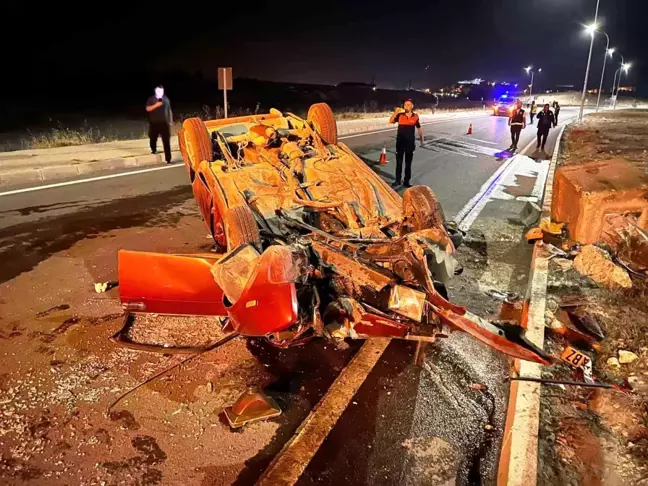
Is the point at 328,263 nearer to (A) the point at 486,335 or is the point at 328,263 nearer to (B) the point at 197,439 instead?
(A) the point at 486,335

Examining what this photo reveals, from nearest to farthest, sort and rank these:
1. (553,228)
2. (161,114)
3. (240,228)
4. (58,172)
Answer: (240,228) < (553,228) < (58,172) < (161,114)

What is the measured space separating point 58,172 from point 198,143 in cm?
615

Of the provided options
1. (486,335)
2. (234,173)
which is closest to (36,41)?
(234,173)

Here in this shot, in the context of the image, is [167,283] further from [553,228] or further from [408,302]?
[553,228]

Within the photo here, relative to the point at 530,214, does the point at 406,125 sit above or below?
above

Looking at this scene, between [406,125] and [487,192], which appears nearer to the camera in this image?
[406,125]

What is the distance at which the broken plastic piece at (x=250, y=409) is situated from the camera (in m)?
3.12

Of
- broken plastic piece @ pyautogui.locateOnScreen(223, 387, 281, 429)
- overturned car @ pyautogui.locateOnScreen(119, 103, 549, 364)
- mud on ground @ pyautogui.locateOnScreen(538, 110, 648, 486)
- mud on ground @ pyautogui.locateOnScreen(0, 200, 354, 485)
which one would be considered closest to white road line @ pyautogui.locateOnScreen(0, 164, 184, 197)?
mud on ground @ pyautogui.locateOnScreen(0, 200, 354, 485)

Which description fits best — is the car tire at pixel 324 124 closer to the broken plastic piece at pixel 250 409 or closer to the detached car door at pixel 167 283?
the detached car door at pixel 167 283

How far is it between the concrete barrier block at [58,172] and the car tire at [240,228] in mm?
7576

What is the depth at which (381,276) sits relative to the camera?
11.5 ft

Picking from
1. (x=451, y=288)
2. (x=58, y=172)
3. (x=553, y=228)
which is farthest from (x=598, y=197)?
(x=58, y=172)

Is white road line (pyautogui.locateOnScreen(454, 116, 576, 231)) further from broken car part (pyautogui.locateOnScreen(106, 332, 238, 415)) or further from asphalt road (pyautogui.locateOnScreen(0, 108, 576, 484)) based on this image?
broken car part (pyautogui.locateOnScreen(106, 332, 238, 415))

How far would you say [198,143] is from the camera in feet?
18.8
